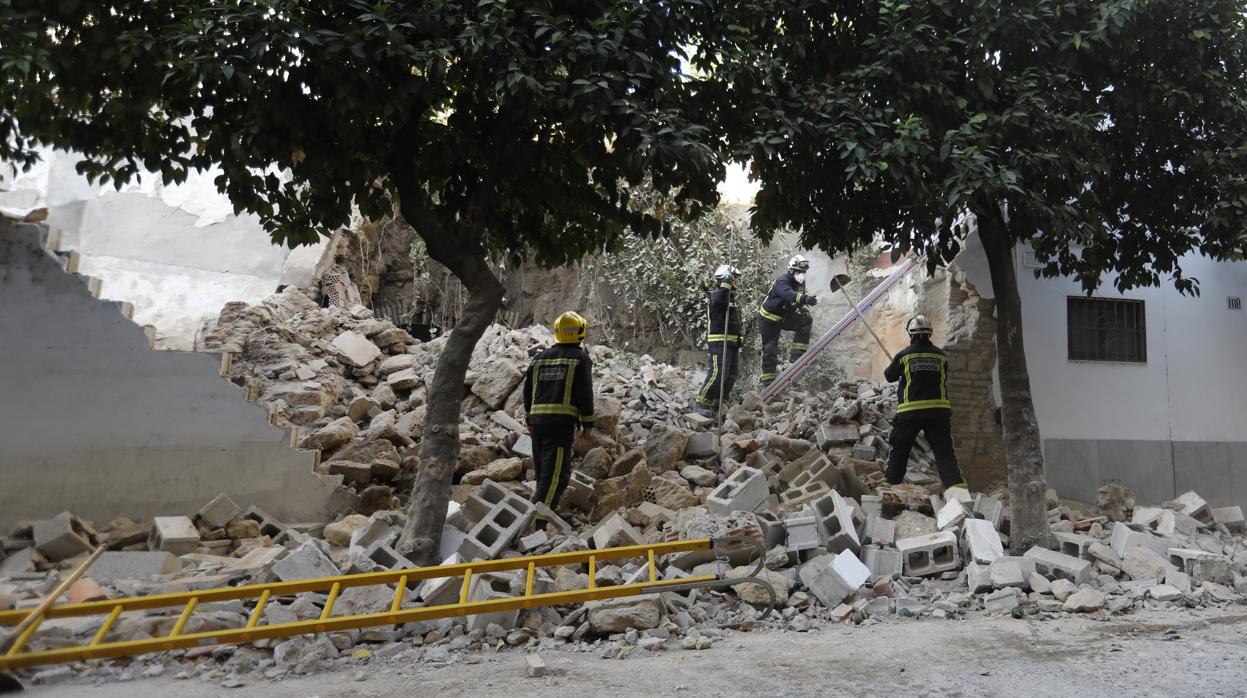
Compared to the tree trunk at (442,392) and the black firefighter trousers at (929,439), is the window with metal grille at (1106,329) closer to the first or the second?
the black firefighter trousers at (929,439)

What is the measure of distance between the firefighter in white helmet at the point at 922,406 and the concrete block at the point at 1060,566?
1.65 meters

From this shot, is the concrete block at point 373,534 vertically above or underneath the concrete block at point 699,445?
underneath

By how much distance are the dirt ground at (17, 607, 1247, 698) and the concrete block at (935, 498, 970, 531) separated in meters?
1.59

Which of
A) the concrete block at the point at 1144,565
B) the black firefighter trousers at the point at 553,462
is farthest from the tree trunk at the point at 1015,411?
the black firefighter trousers at the point at 553,462

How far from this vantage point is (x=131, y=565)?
5.85 m

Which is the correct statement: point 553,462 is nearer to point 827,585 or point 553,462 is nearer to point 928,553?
point 827,585

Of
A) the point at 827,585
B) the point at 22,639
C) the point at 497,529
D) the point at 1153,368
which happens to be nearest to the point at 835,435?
the point at 827,585

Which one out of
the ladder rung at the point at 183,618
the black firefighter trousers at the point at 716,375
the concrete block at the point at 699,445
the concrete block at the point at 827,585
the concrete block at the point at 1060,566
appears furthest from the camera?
the black firefighter trousers at the point at 716,375

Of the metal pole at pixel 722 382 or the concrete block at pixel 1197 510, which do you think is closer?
the concrete block at pixel 1197 510

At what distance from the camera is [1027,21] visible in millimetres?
6348

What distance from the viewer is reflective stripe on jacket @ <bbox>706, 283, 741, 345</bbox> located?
404 inches

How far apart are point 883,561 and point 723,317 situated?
4654mm

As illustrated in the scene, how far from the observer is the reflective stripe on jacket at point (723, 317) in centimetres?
1026

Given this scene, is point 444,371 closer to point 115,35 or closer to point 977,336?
point 115,35
